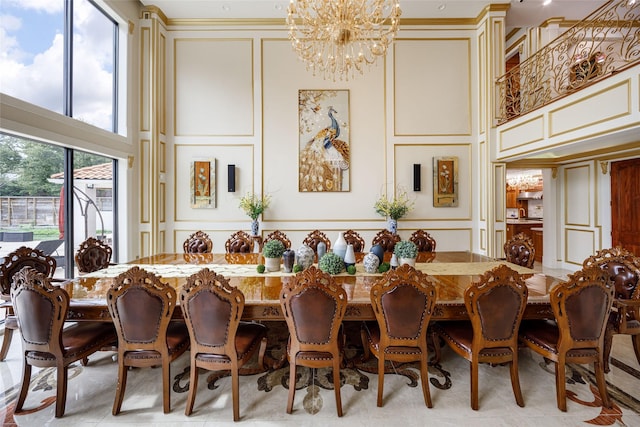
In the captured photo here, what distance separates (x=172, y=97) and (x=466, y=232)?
238 inches

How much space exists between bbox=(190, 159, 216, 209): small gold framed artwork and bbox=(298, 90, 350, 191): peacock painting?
164cm

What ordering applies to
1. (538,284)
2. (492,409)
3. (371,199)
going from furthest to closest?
(371,199) < (538,284) < (492,409)

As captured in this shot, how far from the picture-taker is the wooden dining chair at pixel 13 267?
2605 millimetres

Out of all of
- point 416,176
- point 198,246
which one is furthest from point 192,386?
point 416,176

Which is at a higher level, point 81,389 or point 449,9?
point 449,9

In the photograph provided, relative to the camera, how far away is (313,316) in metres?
1.84

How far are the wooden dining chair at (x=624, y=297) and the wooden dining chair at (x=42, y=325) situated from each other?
384 centimetres

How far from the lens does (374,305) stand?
1896 millimetres

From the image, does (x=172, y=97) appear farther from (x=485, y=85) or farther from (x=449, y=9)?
(x=485, y=85)

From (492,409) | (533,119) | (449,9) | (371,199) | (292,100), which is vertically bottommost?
(492,409)

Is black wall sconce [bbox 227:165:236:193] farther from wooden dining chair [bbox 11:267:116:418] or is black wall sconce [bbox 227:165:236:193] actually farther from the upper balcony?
the upper balcony


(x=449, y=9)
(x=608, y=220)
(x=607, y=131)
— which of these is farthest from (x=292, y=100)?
(x=608, y=220)

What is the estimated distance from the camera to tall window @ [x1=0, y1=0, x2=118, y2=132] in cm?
316

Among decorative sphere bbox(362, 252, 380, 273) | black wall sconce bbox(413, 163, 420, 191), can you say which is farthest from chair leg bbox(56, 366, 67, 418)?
black wall sconce bbox(413, 163, 420, 191)
